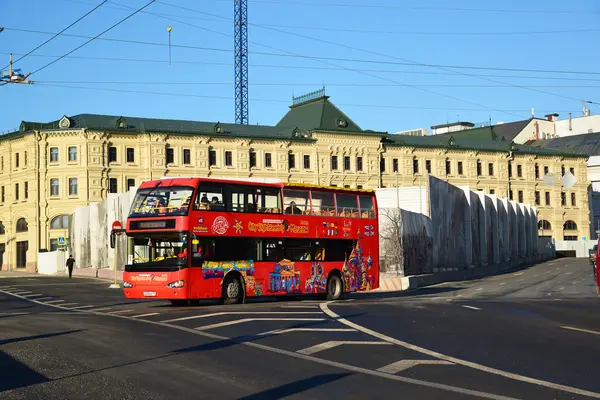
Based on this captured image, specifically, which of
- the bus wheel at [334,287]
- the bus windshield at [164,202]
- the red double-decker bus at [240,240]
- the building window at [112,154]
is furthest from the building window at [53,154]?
the bus windshield at [164,202]

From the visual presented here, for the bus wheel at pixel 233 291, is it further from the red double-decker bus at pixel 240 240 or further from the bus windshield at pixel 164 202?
the bus windshield at pixel 164 202

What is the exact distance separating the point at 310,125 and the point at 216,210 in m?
63.1

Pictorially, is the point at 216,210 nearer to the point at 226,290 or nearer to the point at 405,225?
the point at 226,290

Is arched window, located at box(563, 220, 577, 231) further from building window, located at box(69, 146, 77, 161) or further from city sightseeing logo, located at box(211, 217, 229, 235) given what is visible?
city sightseeing logo, located at box(211, 217, 229, 235)

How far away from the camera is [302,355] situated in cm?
1323

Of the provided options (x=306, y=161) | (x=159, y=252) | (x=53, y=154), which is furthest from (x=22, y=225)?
(x=159, y=252)

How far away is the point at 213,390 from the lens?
400 inches

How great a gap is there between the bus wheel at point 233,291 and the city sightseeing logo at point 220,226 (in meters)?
1.69

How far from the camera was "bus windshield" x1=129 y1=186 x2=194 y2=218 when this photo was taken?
24.5m

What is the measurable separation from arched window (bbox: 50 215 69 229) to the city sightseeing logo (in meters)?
54.0

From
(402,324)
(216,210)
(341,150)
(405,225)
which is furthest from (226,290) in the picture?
(341,150)

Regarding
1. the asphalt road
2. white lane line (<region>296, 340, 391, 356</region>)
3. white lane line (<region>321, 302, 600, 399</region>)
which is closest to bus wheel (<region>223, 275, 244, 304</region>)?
the asphalt road

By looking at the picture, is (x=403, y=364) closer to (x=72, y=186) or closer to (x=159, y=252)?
(x=159, y=252)

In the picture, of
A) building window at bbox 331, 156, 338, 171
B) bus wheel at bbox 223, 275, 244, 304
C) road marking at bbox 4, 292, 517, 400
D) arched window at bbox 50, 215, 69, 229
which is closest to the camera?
road marking at bbox 4, 292, 517, 400
